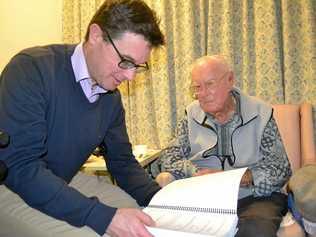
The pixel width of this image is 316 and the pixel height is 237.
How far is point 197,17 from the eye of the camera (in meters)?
2.64

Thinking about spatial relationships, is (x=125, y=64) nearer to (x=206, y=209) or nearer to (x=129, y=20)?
(x=129, y=20)

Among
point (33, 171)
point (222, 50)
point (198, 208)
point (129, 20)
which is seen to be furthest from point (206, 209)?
point (222, 50)

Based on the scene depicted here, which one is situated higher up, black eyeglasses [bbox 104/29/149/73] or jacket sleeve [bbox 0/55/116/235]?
black eyeglasses [bbox 104/29/149/73]

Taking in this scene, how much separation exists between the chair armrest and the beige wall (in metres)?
2.00

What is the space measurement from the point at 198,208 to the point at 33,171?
17.9 inches

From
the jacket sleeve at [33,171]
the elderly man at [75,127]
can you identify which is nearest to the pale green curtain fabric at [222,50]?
the elderly man at [75,127]

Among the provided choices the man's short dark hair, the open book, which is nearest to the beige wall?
the man's short dark hair

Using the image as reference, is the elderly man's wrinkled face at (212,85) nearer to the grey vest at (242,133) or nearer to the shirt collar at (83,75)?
the grey vest at (242,133)

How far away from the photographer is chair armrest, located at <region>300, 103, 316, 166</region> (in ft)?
6.78

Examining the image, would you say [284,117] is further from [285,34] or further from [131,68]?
[131,68]

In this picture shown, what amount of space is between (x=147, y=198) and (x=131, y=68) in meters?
0.46

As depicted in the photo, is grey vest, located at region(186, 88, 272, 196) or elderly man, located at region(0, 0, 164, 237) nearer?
elderly man, located at region(0, 0, 164, 237)

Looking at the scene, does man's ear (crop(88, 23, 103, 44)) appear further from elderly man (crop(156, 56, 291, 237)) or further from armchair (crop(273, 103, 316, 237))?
armchair (crop(273, 103, 316, 237))

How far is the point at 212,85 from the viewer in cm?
191
